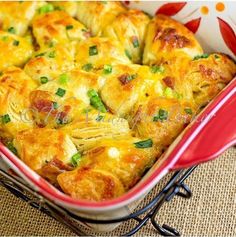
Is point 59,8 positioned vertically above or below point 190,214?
above

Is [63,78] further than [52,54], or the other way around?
[52,54]

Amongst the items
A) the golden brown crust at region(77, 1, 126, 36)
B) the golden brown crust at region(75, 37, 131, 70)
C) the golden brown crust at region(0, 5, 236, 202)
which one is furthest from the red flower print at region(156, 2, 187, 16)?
the golden brown crust at region(75, 37, 131, 70)

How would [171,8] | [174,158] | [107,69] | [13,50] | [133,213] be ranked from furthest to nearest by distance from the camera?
1. [171,8]
2. [13,50]
3. [107,69]
4. [133,213]
5. [174,158]

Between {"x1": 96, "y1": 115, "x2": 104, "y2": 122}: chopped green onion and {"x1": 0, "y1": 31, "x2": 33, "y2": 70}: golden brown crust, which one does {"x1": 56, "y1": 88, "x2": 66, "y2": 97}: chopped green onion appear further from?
{"x1": 0, "y1": 31, "x2": 33, "y2": 70}: golden brown crust

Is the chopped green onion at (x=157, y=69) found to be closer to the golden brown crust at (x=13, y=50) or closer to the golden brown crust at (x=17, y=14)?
the golden brown crust at (x=13, y=50)

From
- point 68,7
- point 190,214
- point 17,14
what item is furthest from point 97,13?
point 190,214

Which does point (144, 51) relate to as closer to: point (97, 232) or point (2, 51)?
point (2, 51)

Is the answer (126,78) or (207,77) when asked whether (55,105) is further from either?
(207,77)
